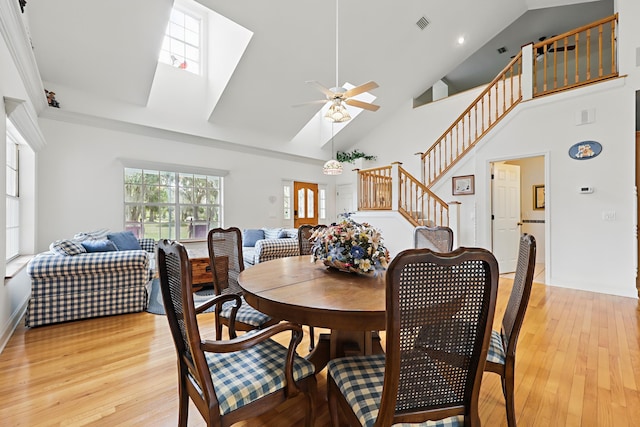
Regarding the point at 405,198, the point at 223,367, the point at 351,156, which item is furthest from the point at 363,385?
the point at 351,156

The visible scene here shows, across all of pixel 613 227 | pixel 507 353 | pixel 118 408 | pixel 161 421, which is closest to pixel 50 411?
pixel 118 408

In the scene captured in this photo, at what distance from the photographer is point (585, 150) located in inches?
158

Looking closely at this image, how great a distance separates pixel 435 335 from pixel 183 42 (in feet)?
20.6

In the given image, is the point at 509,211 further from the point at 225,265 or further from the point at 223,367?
the point at 223,367

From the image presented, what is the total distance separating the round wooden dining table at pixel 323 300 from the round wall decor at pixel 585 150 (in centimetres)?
411

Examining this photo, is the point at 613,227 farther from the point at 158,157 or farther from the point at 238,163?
the point at 158,157

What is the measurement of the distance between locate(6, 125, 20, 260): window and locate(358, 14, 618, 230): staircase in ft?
17.8

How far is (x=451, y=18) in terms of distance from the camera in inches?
224

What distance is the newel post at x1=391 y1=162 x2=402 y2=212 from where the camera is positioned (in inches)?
226

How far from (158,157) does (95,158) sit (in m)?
0.93

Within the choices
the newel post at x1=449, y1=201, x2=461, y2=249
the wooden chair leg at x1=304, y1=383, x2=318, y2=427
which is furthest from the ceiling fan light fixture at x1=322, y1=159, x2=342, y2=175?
the wooden chair leg at x1=304, y1=383, x2=318, y2=427

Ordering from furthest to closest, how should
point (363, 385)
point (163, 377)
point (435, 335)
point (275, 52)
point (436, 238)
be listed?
point (275, 52) < point (436, 238) < point (163, 377) < point (363, 385) < point (435, 335)

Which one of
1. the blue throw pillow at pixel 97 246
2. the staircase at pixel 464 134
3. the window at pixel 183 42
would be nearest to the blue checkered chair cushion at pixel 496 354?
the blue throw pillow at pixel 97 246

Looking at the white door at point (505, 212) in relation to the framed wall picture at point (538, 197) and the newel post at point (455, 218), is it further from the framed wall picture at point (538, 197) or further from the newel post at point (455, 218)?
the framed wall picture at point (538, 197)
